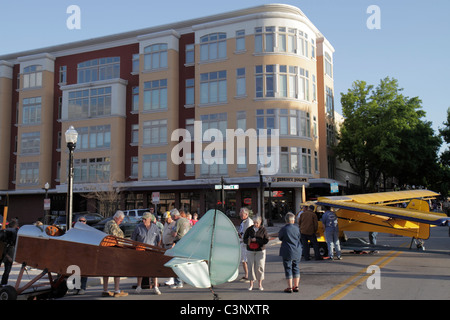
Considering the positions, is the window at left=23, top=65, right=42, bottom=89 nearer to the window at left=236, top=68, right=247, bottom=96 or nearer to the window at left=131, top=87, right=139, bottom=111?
the window at left=131, top=87, right=139, bottom=111

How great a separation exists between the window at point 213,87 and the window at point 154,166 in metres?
6.89

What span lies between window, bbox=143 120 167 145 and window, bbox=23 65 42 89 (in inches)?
584

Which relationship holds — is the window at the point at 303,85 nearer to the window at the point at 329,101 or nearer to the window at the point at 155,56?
the window at the point at 329,101

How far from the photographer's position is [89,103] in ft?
142

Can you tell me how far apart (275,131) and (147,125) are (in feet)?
43.4

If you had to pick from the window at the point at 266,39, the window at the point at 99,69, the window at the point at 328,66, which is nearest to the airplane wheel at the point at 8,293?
the window at the point at 266,39

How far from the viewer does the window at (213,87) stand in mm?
38522

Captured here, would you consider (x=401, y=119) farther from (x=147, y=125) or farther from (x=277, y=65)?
(x=147, y=125)

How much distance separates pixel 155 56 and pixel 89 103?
8.69 m

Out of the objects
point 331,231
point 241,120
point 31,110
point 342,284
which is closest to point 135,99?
point 241,120

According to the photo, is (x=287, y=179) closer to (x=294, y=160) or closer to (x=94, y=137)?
(x=294, y=160)

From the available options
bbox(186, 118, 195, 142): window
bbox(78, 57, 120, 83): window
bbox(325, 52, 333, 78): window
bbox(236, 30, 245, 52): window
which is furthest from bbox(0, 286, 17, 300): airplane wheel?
bbox(325, 52, 333, 78): window

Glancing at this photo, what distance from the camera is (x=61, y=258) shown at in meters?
8.16

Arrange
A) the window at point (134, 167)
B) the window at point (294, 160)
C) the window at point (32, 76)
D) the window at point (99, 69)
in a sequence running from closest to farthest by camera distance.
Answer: the window at point (294, 160) → the window at point (134, 167) → the window at point (99, 69) → the window at point (32, 76)
